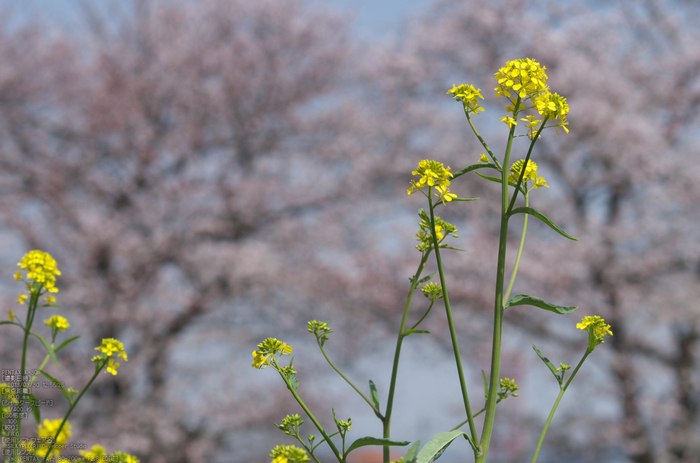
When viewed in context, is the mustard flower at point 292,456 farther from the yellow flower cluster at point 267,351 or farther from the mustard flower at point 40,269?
the mustard flower at point 40,269

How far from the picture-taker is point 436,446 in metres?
0.53

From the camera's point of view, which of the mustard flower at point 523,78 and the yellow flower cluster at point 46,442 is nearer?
the mustard flower at point 523,78

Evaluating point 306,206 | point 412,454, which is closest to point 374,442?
point 412,454

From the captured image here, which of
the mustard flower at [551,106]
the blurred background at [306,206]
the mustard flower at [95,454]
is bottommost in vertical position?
the mustard flower at [95,454]

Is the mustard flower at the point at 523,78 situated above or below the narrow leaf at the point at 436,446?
above

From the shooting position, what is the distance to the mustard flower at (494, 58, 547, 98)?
2.15 feet

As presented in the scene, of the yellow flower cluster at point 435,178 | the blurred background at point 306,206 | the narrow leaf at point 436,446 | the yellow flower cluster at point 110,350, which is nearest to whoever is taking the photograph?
the narrow leaf at point 436,446

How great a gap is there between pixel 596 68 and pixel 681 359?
9.54 feet

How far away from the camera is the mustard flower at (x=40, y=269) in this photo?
735mm

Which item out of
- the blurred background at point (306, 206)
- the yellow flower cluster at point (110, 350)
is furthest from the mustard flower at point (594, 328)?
the blurred background at point (306, 206)

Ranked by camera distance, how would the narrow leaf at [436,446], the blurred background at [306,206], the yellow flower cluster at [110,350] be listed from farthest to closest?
the blurred background at [306,206]
the yellow flower cluster at [110,350]
the narrow leaf at [436,446]

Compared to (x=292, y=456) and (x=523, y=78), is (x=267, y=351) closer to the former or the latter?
(x=292, y=456)

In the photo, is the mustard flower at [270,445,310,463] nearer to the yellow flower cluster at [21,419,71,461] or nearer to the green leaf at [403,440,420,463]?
the green leaf at [403,440,420,463]

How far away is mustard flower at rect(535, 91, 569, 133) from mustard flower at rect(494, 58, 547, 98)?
0.01m
